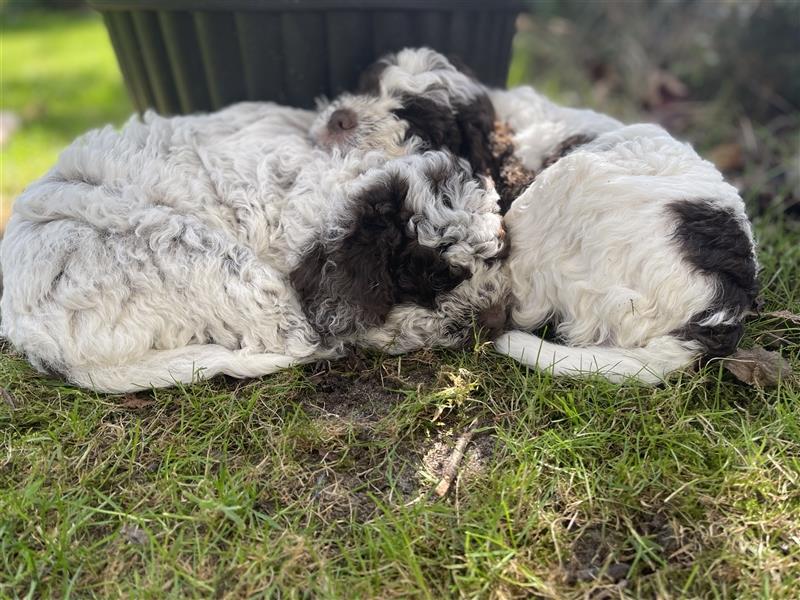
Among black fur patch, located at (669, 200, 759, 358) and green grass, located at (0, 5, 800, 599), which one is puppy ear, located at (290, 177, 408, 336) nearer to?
green grass, located at (0, 5, 800, 599)

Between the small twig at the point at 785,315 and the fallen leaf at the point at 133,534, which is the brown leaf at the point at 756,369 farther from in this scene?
the fallen leaf at the point at 133,534

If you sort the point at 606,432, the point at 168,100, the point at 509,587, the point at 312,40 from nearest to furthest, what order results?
the point at 509,587 < the point at 606,432 < the point at 312,40 < the point at 168,100

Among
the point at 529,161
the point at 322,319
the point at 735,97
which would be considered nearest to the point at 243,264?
the point at 322,319

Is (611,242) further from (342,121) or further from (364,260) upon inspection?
(342,121)

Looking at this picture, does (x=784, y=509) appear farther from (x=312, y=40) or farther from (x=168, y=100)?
(x=168, y=100)

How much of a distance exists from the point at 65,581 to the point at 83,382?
0.82 m

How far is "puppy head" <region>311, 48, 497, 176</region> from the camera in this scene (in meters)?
2.90

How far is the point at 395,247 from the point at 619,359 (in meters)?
0.91

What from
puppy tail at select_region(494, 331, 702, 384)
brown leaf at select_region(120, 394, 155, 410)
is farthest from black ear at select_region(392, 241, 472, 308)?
brown leaf at select_region(120, 394, 155, 410)

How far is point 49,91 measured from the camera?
21.9ft

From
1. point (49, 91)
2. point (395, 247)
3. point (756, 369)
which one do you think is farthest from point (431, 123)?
point (49, 91)

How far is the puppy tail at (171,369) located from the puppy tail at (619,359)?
3.38 feet

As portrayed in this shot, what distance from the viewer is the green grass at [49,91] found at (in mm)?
5121

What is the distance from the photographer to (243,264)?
2584 millimetres
